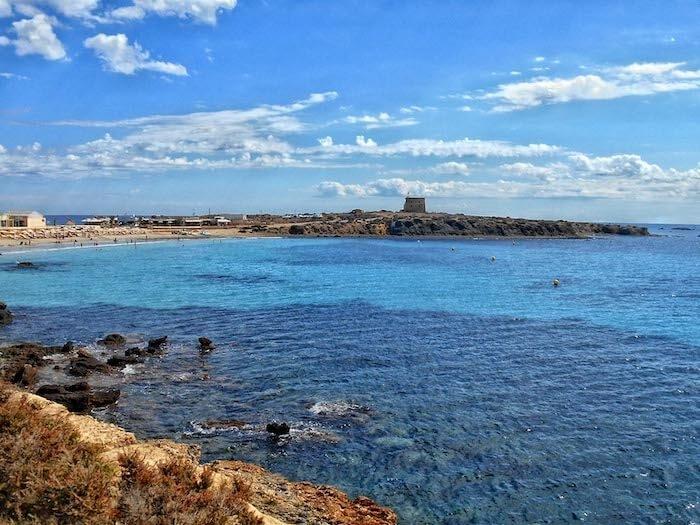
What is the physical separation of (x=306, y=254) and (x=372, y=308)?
63952 millimetres

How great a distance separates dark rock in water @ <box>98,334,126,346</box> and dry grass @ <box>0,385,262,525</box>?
2362 cm

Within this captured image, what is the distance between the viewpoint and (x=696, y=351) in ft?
114

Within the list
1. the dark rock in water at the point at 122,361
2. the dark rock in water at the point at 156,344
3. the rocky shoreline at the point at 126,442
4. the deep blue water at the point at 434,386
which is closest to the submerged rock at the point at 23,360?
the rocky shoreline at the point at 126,442

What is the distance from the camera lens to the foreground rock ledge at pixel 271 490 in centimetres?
1370

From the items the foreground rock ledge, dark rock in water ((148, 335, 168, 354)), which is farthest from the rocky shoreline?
dark rock in water ((148, 335, 168, 354))

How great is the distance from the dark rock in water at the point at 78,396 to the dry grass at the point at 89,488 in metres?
11.2

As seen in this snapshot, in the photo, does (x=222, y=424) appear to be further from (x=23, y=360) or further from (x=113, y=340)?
(x=113, y=340)

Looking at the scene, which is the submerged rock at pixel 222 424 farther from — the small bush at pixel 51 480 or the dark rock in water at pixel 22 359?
the dark rock in water at pixel 22 359

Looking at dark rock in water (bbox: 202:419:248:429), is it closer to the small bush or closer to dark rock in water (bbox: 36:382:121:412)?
dark rock in water (bbox: 36:382:121:412)

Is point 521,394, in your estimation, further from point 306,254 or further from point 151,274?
point 306,254

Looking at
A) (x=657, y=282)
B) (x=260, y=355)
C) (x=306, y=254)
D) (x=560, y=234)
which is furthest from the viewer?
(x=560, y=234)

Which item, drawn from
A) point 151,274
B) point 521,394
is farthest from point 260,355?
point 151,274

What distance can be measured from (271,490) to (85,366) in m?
18.0

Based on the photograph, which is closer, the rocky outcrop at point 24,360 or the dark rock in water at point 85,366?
the rocky outcrop at point 24,360
